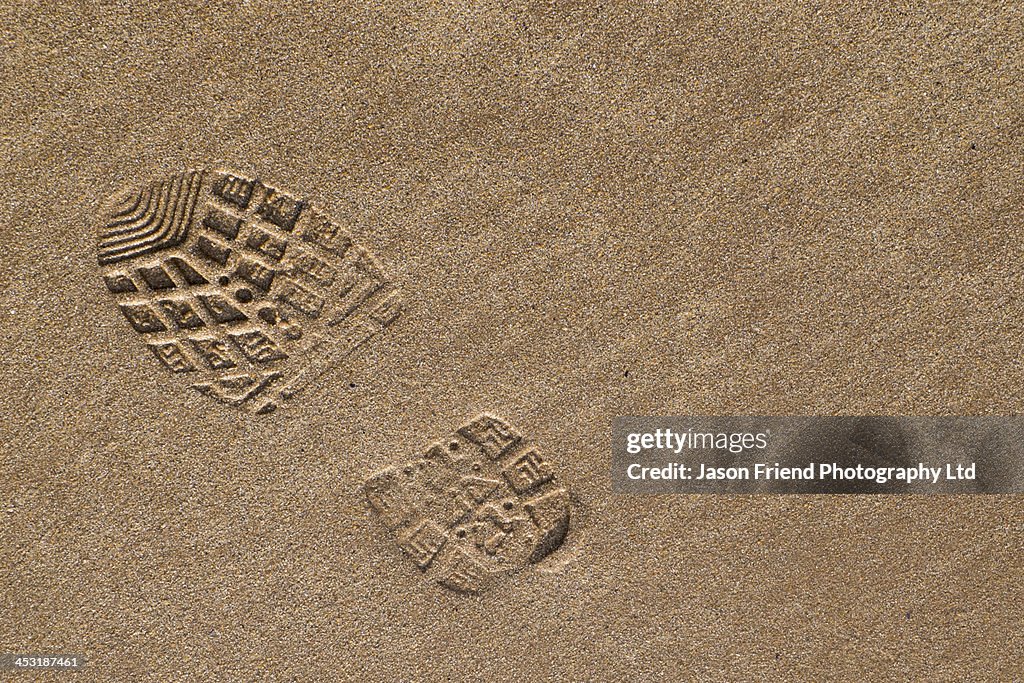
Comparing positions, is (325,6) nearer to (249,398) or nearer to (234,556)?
(249,398)

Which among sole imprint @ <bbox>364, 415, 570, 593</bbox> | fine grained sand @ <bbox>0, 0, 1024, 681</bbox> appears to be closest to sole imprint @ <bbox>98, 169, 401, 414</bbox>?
fine grained sand @ <bbox>0, 0, 1024, 681</bbox>

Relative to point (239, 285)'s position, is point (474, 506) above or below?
below

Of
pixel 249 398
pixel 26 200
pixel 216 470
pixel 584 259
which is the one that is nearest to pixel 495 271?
pixel 584 259

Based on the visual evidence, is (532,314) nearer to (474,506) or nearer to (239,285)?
(474,506)

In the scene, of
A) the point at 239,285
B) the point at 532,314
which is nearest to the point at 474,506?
the point at 532,314

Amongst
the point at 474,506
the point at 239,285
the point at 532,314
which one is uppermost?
the point at 239,285
